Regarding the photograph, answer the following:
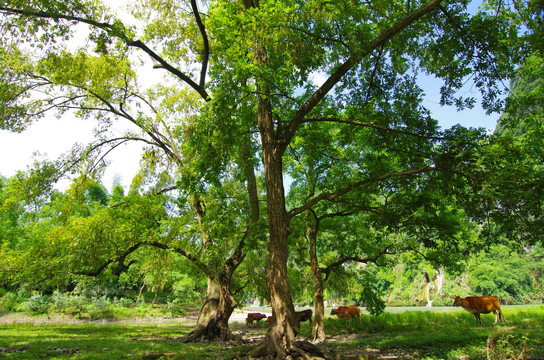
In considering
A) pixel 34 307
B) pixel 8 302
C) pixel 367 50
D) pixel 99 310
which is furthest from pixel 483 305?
pixel 8 302

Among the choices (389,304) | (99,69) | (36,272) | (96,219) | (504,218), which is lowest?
(389,304)

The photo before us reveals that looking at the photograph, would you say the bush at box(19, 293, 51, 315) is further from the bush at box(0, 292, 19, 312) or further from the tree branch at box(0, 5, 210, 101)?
the tree branch at box(0, 5, 210, 101)

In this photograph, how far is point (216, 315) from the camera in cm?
1281

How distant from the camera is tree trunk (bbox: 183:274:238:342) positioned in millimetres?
12312

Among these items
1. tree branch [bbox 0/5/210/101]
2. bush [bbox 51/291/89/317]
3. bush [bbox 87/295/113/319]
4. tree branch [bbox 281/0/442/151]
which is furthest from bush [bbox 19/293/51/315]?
tree branch [bbox 281/0/442/151]

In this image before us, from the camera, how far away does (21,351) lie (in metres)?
7.31

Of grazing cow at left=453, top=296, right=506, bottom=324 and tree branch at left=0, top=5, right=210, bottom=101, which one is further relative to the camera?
grazing cow at left=453, top=296, right=506, bottom=324

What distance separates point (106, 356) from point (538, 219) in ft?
31.3

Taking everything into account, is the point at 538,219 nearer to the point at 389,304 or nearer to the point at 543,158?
the point at 543,158

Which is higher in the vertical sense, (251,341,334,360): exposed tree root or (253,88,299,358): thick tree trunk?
(253,88,299,358): thick tree trunk

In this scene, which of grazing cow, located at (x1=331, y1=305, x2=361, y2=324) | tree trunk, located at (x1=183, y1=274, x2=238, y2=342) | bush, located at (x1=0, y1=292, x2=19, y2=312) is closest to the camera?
tree trunk, located at (x1=183, y1=274, x2=238, y2=342)

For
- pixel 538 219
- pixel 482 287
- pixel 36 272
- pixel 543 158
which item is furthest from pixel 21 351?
pixel 482 287

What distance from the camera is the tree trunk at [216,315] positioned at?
485 inches

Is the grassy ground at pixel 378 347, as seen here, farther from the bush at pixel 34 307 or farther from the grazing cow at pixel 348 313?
the bush at pixel 34 307
